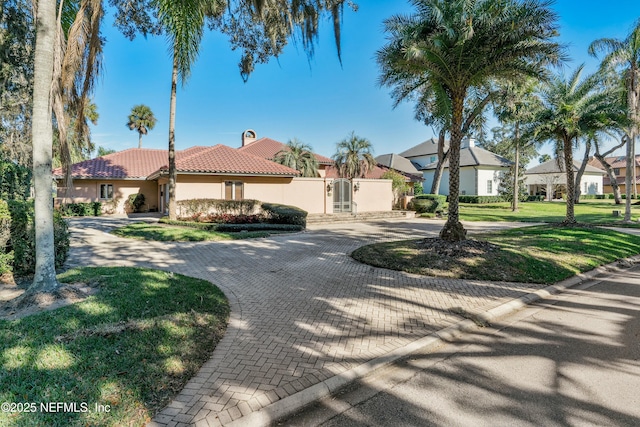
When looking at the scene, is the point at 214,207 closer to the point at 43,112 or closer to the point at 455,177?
the point at 455,177

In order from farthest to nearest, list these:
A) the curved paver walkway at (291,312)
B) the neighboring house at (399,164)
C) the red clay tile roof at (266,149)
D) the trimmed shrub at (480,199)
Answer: the neighboring house at (399,164), the trimmed shrub at (480,199), the red clay tile roof at (266,149), the curved paver walkway at (291,312)

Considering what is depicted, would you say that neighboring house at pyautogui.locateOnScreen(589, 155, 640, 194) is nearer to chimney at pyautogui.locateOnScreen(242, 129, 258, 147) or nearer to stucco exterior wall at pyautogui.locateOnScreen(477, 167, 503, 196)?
stucco exterior wall at pyautogui.locateOnScreen(477, 167, 503, 196)

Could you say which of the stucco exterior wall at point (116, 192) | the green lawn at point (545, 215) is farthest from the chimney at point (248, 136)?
the green lawn at point (545, 215)

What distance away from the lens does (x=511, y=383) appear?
3670mm

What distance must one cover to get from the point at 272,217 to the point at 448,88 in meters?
11.7

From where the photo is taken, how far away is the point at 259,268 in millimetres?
9016

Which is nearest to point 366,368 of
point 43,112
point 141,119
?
point 43,112

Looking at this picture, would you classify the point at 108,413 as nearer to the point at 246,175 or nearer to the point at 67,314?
the point at 67,314

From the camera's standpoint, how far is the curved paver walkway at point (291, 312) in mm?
3461

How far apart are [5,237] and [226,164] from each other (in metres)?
15.9

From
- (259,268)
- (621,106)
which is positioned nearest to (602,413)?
(259,268)

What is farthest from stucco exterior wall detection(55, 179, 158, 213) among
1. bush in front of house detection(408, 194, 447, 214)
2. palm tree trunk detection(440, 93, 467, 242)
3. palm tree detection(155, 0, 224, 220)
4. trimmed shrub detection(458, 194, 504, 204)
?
trimmed shrub detection(458, 194, 504, 204)

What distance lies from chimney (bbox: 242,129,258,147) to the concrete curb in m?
31.6

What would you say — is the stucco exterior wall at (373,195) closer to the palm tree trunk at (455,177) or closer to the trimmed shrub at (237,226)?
the trimmed shrub at (237,226)
